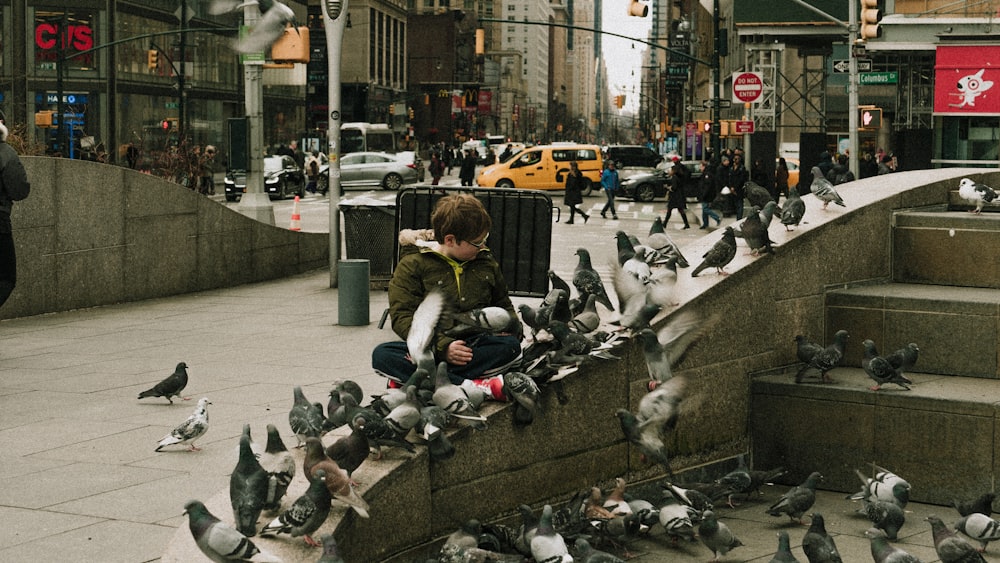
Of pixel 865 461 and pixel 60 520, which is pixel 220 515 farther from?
pixel 865 461

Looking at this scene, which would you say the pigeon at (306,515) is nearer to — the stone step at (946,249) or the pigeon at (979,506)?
the pigeon at (979,506)

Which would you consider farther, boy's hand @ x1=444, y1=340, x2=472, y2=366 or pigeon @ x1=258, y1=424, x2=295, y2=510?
boy's hand @ x1=444, y1=340, x2=472, y2=366

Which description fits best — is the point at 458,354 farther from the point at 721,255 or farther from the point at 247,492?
the point at 721,255

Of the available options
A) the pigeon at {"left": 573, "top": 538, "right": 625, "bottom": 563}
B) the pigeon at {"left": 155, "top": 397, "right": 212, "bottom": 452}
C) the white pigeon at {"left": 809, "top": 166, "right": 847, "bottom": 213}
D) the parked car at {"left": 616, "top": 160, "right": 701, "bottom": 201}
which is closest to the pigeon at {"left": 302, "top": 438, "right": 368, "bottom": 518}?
the pigeon at {"left": 573, "top": 538, "right": 625, "bottom": 563}

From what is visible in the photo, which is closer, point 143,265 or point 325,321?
point 325,321

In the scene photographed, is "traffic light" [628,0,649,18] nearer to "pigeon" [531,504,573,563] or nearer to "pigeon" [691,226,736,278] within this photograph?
"pigeon" [691,226,736,278]

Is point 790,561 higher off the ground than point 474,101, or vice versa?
point 474,101

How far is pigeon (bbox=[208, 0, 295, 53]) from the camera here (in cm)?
1878

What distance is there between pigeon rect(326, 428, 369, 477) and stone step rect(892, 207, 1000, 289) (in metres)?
5.42

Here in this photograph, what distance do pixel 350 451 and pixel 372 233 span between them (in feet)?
36.2

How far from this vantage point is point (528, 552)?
5805mm

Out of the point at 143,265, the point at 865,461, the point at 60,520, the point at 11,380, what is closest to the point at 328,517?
the point at 60,520

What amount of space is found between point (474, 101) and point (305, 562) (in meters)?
117

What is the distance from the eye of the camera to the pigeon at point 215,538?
451cm
